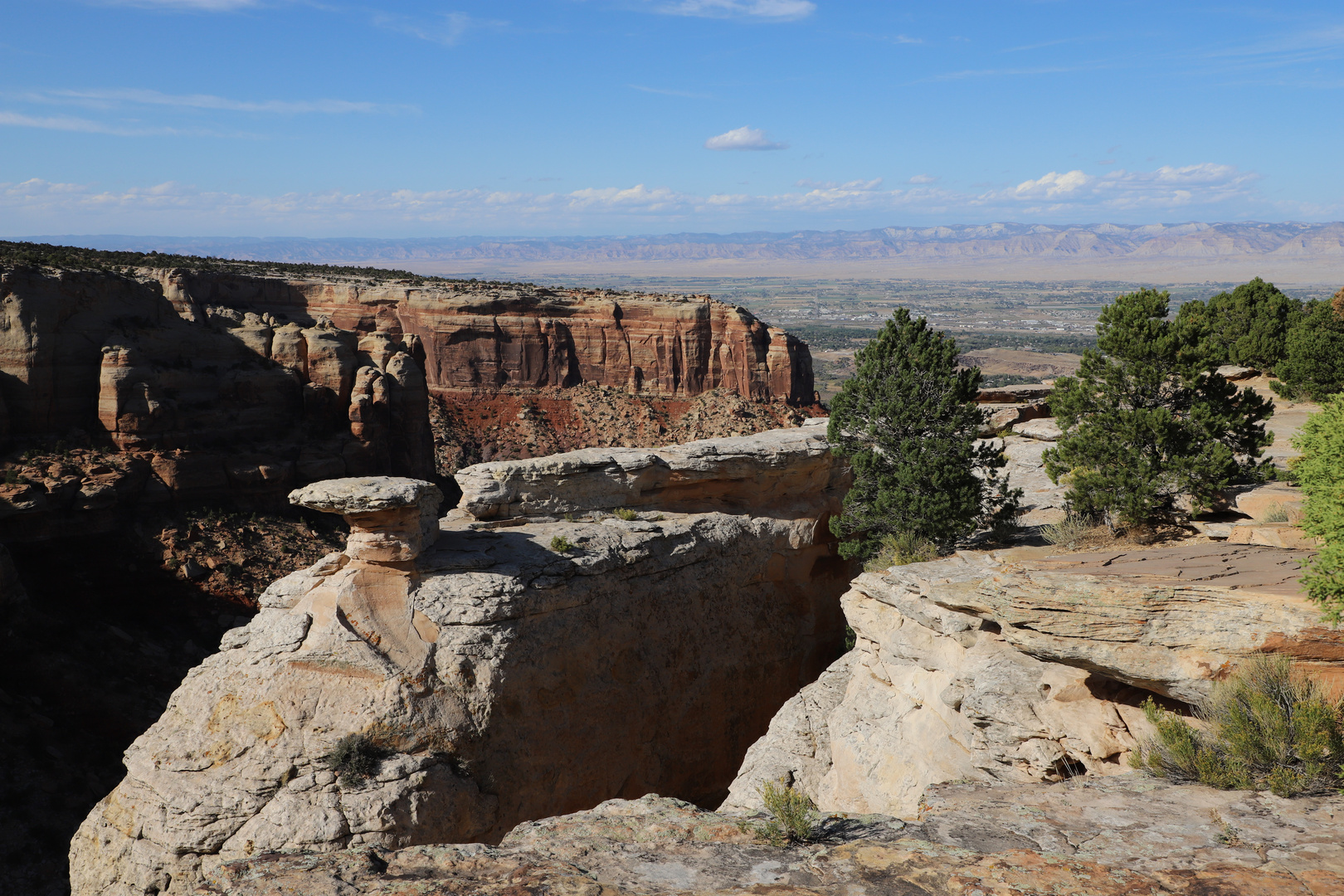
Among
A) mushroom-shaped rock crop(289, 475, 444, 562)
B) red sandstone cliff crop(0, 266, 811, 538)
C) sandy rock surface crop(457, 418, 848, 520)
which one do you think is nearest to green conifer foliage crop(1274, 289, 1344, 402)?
sandy rock surface crop(457, 418, 848, 520)

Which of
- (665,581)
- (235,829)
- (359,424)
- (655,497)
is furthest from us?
(359,424)

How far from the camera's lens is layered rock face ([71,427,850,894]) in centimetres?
1738

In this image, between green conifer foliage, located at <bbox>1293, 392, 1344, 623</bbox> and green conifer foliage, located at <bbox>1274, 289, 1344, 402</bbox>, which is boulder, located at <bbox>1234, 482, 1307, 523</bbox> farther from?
green conifer foliage, located at <bbox>1274, 289, 1344, 402</bbox>

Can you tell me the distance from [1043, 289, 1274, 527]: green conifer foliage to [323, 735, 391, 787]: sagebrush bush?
668 inches

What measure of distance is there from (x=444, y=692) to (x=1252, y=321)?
150ft

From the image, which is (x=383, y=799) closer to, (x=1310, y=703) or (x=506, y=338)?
(x=1310, y=703)

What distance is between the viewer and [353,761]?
1769cm

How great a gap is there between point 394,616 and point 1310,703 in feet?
56.1

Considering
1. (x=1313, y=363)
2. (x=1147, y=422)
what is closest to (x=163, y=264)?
(x=1147, y=422)

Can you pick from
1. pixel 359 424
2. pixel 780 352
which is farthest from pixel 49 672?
pixel 780 352

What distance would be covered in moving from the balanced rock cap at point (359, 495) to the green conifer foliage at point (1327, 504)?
53.5ft

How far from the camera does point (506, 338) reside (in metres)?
92.1

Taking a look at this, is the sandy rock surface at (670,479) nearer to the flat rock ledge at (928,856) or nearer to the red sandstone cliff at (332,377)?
the flat rock ledge at (928,856)

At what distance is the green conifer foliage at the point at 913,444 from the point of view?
22297mm
